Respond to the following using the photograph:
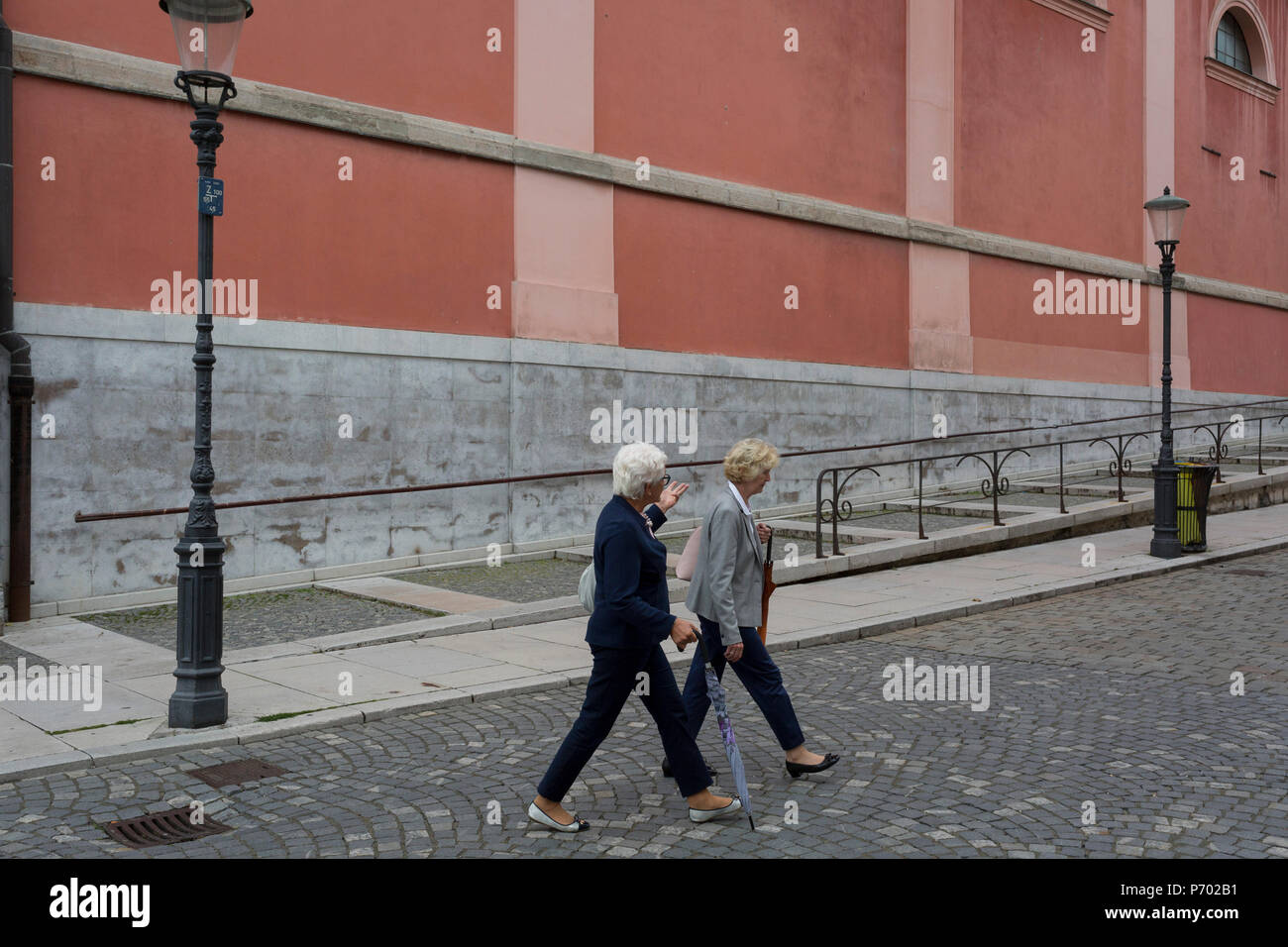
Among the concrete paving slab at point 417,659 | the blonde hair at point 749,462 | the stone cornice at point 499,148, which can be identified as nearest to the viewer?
the blonde hair at point 749,462

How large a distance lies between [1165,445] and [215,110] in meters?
12.0

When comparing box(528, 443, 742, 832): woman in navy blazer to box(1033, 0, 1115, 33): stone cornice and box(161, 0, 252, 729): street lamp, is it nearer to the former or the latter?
box(161, 0, 252, 729): street lamp

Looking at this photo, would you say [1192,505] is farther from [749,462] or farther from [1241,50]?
[1241,50]

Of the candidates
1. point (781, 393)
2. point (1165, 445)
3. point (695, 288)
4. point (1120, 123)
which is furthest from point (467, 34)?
point (1120, 123)

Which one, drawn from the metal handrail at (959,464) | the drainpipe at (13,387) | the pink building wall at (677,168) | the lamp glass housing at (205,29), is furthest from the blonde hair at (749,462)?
the pink building wall at (677,168)

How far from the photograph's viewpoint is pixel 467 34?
47.9 ft

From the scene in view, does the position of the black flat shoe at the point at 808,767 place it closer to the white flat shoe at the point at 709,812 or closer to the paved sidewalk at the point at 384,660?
the white flat shoe at the point at 709,812

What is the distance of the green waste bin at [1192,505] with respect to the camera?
48.6ft

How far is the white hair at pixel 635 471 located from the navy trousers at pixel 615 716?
718 mm

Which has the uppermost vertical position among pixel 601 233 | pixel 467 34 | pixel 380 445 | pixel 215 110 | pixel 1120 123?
pixel 1120 123

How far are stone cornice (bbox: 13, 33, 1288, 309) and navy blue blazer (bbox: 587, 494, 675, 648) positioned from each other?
9.31m

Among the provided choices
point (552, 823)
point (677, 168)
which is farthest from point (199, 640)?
point (677, 168)

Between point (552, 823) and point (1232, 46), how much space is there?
29082 mm

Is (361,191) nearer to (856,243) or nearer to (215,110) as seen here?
(215,110)
